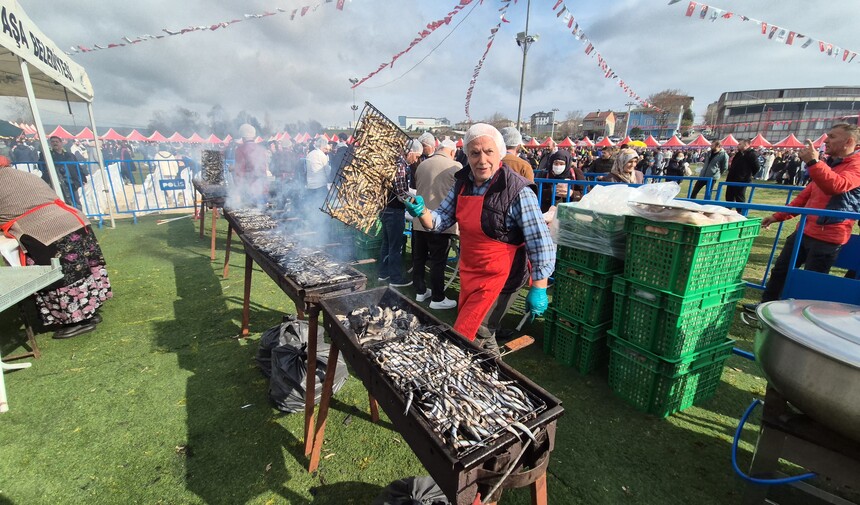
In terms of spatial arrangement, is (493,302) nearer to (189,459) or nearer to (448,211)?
(448,211)

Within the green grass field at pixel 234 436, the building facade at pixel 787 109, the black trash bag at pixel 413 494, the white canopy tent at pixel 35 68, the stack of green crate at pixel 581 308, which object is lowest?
the green grass field at pixel 234 436

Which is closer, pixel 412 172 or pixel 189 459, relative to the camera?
pixel 189 459

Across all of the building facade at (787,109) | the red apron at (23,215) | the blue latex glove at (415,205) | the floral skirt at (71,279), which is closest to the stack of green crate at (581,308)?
the blue latex glove at (415,205)

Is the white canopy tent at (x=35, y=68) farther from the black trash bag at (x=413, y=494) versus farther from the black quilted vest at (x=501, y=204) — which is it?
the black trash bag at (x=413, y=494)

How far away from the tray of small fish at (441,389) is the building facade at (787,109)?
7358cm

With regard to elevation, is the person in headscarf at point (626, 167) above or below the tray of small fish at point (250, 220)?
above

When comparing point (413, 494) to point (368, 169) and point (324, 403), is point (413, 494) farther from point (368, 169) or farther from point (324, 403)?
point (368, 169)

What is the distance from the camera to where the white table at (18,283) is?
296 cm

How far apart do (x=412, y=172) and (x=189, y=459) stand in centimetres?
482

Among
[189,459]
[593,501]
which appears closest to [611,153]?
[593,501]

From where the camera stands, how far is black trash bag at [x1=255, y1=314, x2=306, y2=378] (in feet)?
11.3

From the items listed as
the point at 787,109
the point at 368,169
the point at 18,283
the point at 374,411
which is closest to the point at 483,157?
the point at 368,169

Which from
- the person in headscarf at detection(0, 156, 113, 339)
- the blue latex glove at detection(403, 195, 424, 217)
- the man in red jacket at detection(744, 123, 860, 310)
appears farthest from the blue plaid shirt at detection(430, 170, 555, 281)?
the person in headscarf at detection(0, 156, 113, 339)

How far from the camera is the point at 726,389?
3.43m
